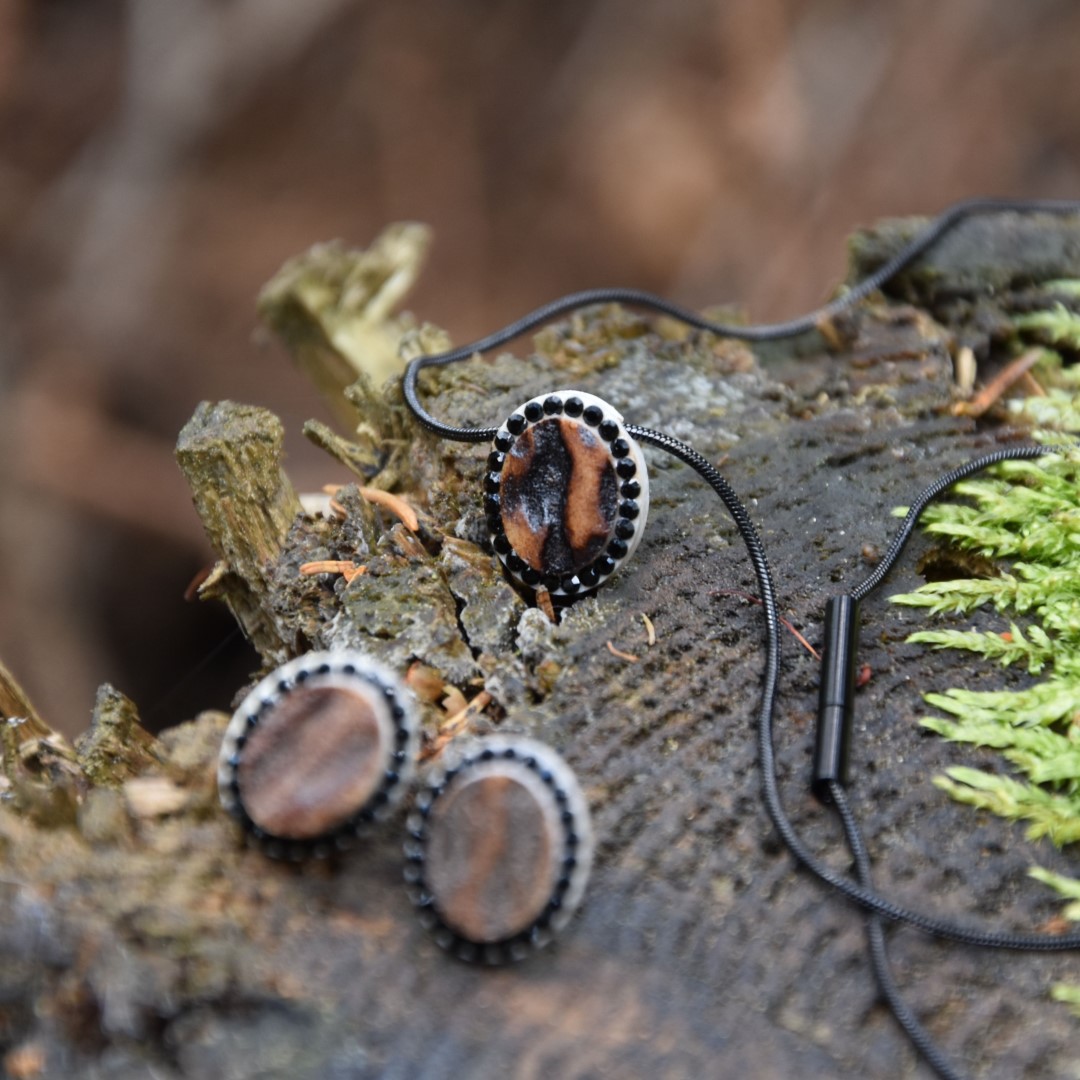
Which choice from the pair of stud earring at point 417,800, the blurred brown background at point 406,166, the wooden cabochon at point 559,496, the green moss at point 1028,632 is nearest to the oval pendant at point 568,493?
the wooden cabochon at point 559,496

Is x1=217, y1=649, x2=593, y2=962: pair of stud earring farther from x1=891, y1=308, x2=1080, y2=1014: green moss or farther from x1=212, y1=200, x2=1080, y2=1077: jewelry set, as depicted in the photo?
x1=891, y1=308, x2=1080, y2=1014: green moss

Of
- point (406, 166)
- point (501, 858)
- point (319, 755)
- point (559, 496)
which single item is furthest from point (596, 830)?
point (406, 166)

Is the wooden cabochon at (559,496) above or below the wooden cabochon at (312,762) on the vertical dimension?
above

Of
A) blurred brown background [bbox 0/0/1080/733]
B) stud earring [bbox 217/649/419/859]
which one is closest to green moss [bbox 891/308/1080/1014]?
stud earring [bbox 217/649/419/859]

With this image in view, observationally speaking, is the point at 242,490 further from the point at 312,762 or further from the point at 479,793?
the point at 479,793

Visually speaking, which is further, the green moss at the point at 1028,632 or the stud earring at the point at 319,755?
the green moss at the point at 1028,632

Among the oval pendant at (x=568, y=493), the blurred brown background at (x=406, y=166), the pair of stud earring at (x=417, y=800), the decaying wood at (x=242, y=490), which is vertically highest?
the blurred brown background at (x=406, y=166)

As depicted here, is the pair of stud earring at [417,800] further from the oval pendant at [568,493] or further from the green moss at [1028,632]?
the green moss at [1028,632]
